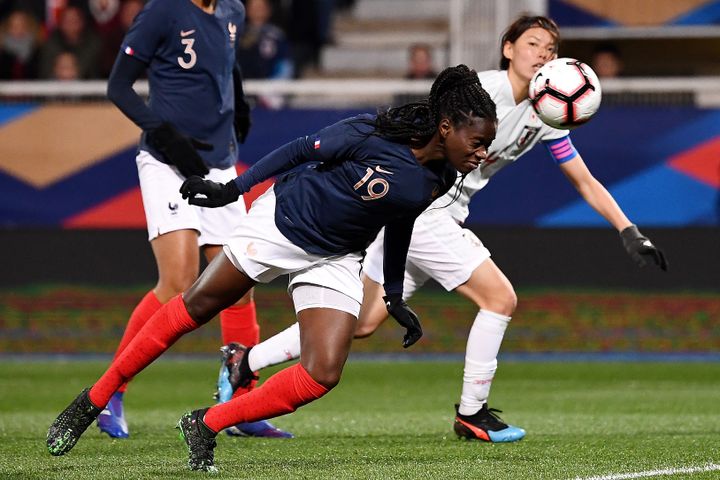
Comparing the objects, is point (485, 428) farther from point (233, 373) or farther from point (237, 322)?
point (237, 322)

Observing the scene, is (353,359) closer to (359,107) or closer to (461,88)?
(359,107)

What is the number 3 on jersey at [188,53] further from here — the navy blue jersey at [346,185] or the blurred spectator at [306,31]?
the blurred spectator at [306,31]

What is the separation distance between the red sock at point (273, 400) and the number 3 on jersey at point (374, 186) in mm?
777

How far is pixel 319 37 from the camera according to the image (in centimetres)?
1805

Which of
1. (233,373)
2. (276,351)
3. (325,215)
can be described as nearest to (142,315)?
(233,373)

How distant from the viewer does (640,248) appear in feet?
21.7

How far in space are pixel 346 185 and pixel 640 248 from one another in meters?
1.79

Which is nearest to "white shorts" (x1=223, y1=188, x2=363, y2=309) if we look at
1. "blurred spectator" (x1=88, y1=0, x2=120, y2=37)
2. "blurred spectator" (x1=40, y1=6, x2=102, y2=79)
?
"blurred spectator" (x1=40, y1=6, x2=102, y2=79)

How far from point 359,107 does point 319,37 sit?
4262 mm

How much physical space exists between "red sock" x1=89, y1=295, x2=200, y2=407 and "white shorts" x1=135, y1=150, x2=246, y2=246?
44.9 inches

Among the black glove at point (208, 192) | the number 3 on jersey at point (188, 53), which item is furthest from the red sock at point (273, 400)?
the number 3 on jersey at point (188, 53)

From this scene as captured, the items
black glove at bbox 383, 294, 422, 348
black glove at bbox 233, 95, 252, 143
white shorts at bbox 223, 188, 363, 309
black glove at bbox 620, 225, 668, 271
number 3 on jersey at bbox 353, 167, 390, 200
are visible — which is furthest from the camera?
black glove at bbox 233, 95, 252, 143

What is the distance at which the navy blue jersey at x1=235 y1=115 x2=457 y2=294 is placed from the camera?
5531 mm

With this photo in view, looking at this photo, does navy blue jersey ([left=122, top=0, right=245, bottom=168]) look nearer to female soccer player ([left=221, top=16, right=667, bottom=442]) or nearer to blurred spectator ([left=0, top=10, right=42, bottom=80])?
female soccer player ([left=221, top=16, right=667, bottom=442])
